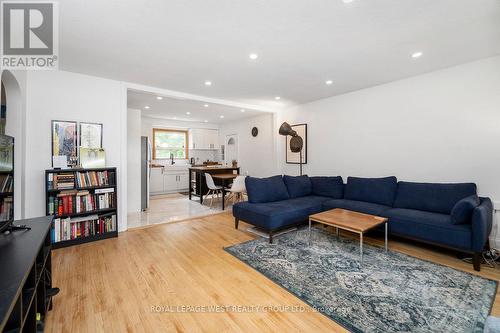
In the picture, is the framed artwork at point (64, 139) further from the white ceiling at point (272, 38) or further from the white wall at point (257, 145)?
the white wall at point (257, 145)

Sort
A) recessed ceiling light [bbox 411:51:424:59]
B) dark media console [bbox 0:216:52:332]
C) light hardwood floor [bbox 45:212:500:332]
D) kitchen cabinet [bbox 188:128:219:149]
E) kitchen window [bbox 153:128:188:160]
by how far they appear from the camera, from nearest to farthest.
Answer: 1. dark media console [bbox 0:216:52:332]
2. light hardwood floor [bbox 45:212:500:332]
3. recessed ceiling light [bbox 411:51:424:59]
4. kitchen window [bbox 153:128:188:160]
5. kitchen cabinet [bbox 188:128:219:149]

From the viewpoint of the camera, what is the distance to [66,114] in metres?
3.25

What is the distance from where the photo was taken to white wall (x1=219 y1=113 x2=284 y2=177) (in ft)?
20.5

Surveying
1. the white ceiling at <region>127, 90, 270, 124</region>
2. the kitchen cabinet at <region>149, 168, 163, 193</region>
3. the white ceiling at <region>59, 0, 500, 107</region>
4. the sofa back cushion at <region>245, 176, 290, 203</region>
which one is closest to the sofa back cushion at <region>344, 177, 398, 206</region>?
the sofa back cushion at <region>245, 176, 290, 203</region>

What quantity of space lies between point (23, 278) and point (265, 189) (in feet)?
10.6

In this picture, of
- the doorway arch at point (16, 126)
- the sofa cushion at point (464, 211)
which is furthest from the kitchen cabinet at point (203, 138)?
the sofa cushion at point (464, 211)

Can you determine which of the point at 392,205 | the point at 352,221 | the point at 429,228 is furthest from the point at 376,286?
the point at 392,205

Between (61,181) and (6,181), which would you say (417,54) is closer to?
(6,181)

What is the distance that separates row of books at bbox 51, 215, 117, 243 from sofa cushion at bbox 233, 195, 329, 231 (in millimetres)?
2016

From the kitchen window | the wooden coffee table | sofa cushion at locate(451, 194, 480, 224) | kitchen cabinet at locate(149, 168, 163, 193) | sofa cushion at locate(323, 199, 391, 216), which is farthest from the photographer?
the kitchen window

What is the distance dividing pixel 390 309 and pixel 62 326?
2.57 meters

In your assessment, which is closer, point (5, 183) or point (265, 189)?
point (5, 183)

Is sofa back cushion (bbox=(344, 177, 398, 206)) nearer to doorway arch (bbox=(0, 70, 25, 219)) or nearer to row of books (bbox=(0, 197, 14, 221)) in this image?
row of books (bbox=(0, 197, 14, 221))

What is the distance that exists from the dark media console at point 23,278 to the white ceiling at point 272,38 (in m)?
1.87
